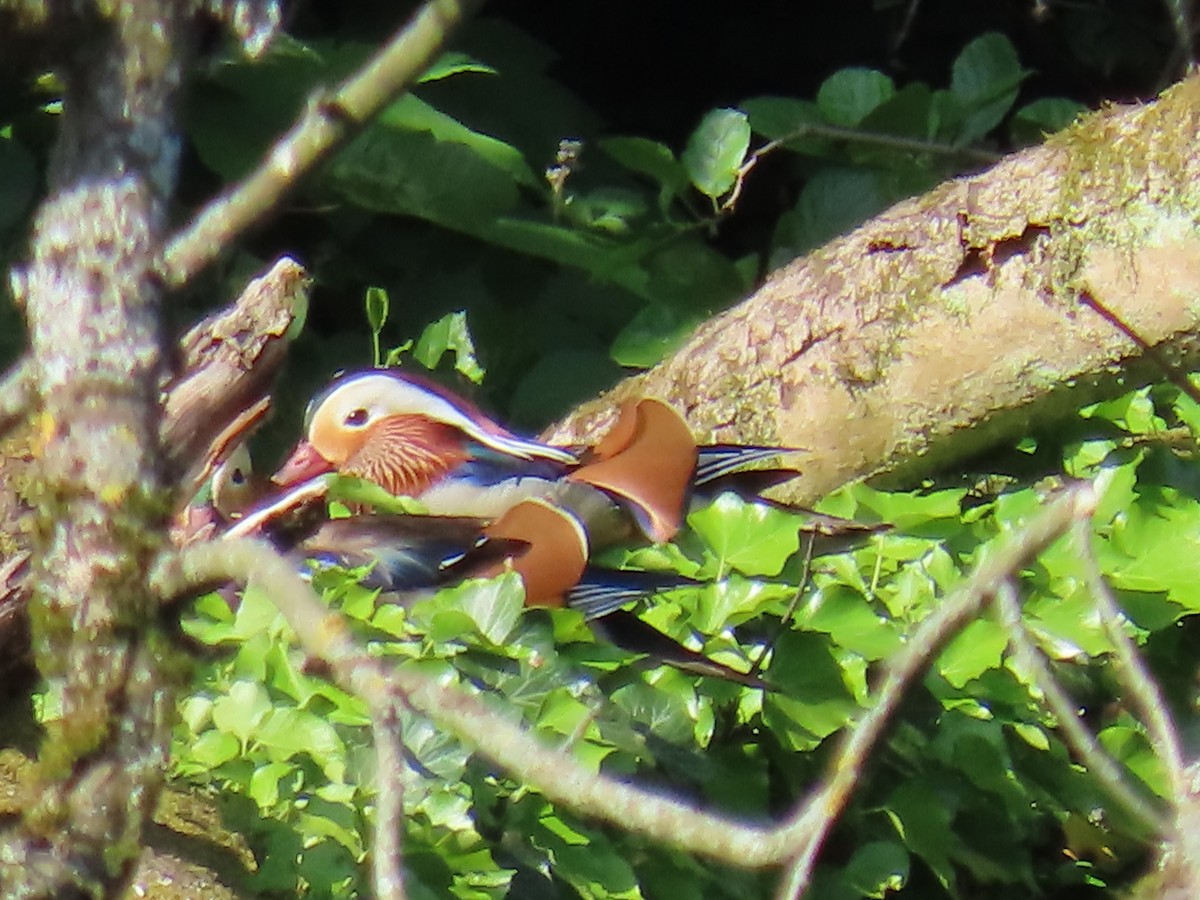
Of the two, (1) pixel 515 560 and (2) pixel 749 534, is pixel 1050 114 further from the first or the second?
(1) pixel 515 560

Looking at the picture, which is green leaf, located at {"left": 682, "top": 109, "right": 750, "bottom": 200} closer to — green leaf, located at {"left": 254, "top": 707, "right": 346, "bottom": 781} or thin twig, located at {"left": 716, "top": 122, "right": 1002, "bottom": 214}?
thin twig, located at {"left": 716, "top": 122, "right": 1002, "bottom": 214}

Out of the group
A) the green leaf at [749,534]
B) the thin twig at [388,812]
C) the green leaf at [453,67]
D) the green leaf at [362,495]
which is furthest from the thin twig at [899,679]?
the green leaf at [453,67]

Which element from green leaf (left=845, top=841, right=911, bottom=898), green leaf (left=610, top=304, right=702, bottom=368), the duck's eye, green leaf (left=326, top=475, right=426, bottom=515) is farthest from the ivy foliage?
green leaf (left=610, top=304, right=702, bottom=368)

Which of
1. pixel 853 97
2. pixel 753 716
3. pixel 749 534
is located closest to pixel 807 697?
pixel 753 716

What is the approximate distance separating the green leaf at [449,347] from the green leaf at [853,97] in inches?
22.4

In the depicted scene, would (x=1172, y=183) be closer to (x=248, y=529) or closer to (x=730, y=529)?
(x=730, y=529)

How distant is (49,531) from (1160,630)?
3.23 ft

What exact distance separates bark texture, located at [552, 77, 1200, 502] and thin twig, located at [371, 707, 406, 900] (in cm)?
111

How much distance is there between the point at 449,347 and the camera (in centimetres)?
203

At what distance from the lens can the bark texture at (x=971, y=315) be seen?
1.59 metres

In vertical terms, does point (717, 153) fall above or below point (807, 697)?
above

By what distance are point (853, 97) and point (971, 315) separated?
0.63 m

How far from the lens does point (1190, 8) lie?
2.57m

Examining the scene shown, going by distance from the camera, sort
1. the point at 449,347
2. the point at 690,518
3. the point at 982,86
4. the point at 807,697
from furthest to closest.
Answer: the point at 982,86 → the point at 449,347 → the point at 690,518 → the point at 807,697
